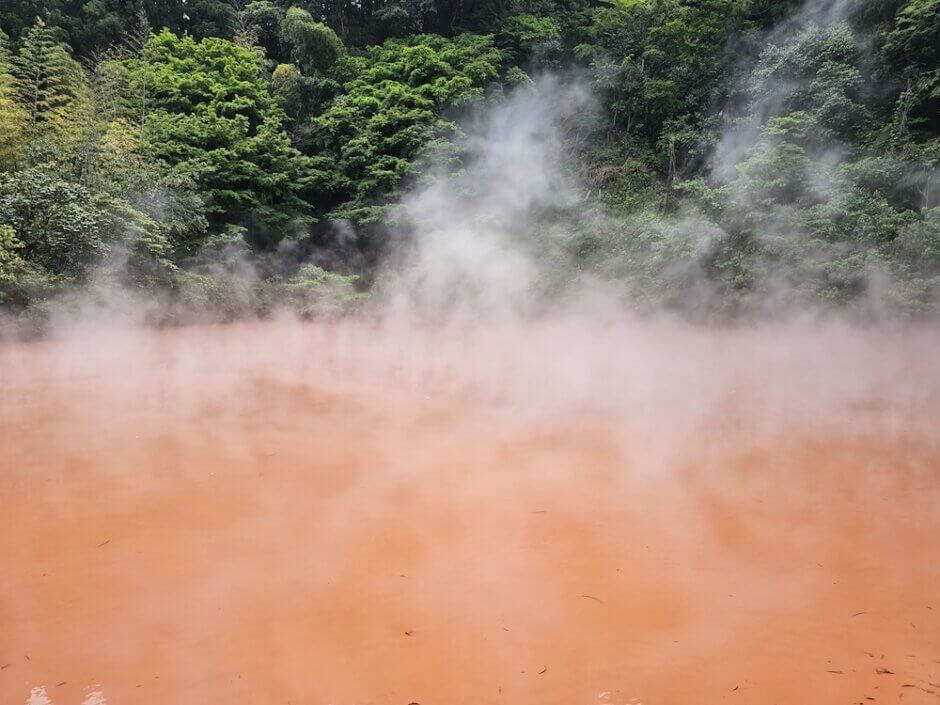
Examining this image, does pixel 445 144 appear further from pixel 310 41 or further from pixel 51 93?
pixel 51 93

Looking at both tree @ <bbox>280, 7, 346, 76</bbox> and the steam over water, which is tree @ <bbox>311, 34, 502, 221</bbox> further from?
the steam over water

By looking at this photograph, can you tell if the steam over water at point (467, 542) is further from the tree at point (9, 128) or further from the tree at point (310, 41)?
the tree at point (310, 41)

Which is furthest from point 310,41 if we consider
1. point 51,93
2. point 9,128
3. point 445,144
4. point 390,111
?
point 9,128

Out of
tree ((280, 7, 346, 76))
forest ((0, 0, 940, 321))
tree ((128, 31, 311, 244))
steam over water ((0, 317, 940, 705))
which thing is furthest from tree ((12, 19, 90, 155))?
steam over water ((0, 317, 940, 705))

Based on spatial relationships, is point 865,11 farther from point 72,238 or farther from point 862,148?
point 72,238

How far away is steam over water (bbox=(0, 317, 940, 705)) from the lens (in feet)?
6.23

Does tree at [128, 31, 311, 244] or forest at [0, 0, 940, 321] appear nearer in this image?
forest at [0, 0, 940, 321]

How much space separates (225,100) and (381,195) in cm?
386

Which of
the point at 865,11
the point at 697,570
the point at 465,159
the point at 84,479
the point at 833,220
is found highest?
the point at 865,11

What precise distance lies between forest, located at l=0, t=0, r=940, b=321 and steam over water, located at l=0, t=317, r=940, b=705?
2959 mm

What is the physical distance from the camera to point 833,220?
25.2 feet

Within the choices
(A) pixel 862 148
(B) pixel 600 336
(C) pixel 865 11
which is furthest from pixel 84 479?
(C) pixel 865 11

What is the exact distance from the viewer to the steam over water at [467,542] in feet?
6.23

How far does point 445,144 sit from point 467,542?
390 inches
